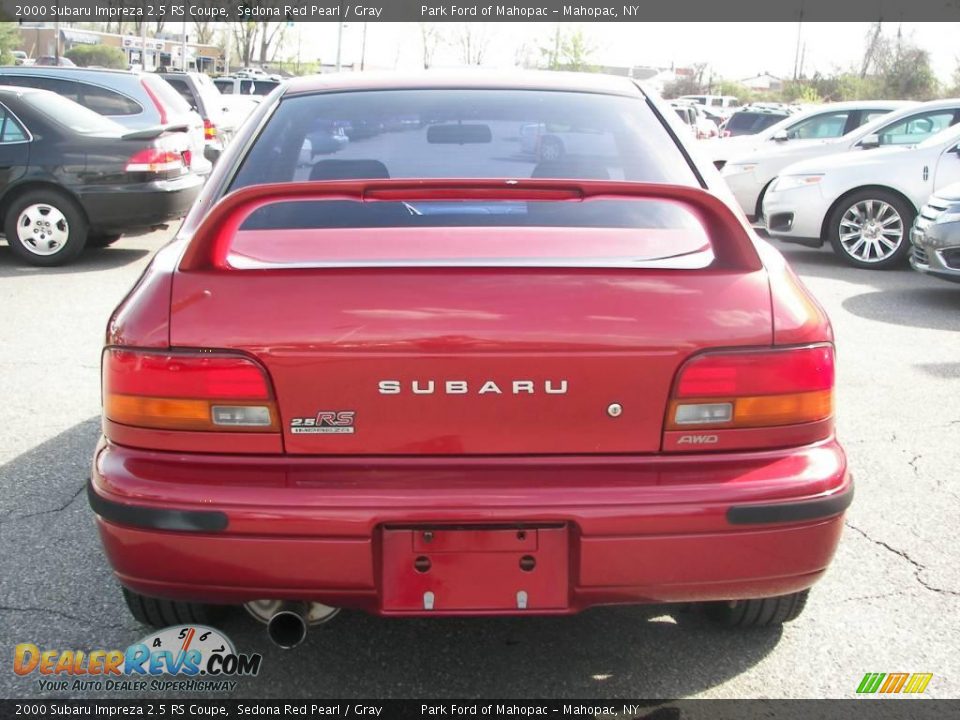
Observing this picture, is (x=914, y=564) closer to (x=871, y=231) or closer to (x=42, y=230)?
(x=871, y=231)

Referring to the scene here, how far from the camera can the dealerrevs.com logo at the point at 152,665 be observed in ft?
8.73

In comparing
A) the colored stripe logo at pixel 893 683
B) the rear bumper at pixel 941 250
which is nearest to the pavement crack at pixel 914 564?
the colored stripe logo at pixel 893 683

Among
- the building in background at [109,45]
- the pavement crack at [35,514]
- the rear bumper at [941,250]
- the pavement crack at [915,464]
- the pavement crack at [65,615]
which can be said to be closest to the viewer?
the pavement crack at [65,615]

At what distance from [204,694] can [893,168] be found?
343 inches

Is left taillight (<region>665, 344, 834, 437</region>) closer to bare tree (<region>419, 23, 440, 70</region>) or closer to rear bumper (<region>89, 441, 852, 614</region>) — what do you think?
rear bumper (<region>89, 441, 852, 614</region>)

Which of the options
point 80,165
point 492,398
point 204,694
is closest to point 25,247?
point 80,165

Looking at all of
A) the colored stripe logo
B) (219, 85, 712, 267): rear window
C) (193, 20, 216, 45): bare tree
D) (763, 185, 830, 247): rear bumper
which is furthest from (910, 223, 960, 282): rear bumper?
(193, 20, 216, 45): bare tree

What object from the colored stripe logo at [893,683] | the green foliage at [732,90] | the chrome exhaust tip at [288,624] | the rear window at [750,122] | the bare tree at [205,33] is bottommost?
the colored stripe logo at [893,683]

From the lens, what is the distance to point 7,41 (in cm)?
4891

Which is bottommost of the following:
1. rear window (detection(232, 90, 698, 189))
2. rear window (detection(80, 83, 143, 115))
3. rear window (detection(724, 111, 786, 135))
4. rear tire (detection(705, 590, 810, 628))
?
rear tire (detection(705, 590, 810, 628))

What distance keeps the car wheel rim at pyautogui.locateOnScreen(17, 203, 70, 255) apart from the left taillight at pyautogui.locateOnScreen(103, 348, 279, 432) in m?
7.21

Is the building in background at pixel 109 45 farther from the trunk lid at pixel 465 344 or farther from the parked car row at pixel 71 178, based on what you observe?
the trunk lid at pixel 465 344

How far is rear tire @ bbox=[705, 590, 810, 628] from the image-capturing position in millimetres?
2762

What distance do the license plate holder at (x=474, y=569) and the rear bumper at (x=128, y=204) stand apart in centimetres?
714
